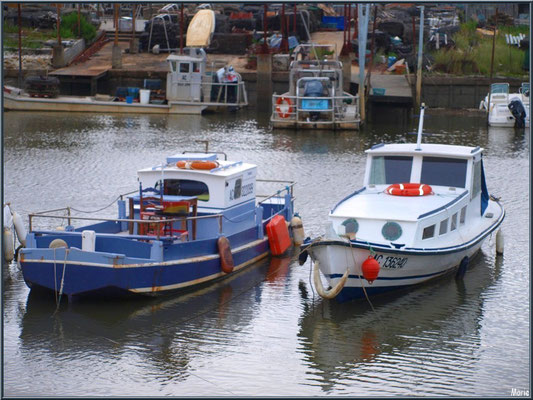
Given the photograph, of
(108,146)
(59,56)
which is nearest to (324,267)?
(108,146)

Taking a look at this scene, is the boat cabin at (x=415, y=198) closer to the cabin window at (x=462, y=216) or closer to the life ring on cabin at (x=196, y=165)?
the cabin window at (x=462, y=216)

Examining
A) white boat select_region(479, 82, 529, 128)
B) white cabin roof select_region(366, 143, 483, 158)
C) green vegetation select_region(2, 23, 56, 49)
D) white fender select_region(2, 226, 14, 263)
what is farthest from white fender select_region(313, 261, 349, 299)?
green vegetation select_region(2, 23, 56, 49)

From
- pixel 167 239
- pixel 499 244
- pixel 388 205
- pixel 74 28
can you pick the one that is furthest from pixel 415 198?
pixel 74 28

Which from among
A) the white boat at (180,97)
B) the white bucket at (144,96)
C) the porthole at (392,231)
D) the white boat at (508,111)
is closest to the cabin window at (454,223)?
the porthole at (392,231)

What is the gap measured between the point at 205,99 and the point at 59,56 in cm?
981

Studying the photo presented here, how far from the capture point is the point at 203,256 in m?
16.9

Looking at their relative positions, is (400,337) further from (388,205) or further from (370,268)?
(388,205)

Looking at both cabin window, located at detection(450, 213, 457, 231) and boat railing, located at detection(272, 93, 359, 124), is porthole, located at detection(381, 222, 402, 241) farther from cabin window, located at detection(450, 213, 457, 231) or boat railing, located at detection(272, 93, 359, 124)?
boat railing, located at detection(272, 93, 359, 124)

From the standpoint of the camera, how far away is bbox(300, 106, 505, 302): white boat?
15.8m

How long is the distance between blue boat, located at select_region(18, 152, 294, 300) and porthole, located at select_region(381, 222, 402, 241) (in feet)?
9.38

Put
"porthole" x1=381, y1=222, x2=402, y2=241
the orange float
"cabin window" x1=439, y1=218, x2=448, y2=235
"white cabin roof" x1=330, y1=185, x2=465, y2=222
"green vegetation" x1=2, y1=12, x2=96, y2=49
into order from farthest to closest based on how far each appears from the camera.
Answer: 1. "green vegetation" x1=2, y1=12, x2=96, y2=49
2. "cabin window" x1=439, y1=218, x2=448, y2=235
3. the orange float
4. "white cabin roof" x1=330, y1=185, x2=465, y2=222
5. "porthole" x1=381, y1=222, x2=402, y2=241

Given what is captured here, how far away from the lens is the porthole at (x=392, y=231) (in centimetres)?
1639

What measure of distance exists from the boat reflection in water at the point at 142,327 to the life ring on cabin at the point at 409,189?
128 inches

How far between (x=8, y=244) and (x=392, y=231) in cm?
722
